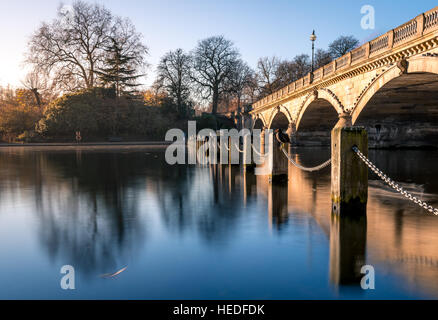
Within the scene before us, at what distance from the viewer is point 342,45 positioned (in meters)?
60.4

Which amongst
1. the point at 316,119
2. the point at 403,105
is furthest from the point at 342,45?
the point at 403,105

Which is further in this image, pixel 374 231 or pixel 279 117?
pixel 279 117

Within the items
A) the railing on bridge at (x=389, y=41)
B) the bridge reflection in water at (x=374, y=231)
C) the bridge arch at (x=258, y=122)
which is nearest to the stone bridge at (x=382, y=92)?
the railing on bridge at (x=389, y=41)

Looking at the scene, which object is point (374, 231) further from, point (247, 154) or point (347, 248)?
point (247, 154)

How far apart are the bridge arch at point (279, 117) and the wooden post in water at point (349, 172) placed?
3170 centimetres

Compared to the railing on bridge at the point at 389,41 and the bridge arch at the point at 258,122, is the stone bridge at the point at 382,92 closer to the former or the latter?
the railing on bridge at the point at 389,41

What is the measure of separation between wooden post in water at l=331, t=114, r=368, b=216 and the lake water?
352mm

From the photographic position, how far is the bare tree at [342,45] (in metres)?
59.9

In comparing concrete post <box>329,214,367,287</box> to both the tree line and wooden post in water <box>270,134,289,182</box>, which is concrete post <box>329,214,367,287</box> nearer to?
wooden post in water <box>270,134,289,182</box>

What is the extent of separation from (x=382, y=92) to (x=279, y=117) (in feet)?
90.3

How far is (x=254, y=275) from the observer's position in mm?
4043
